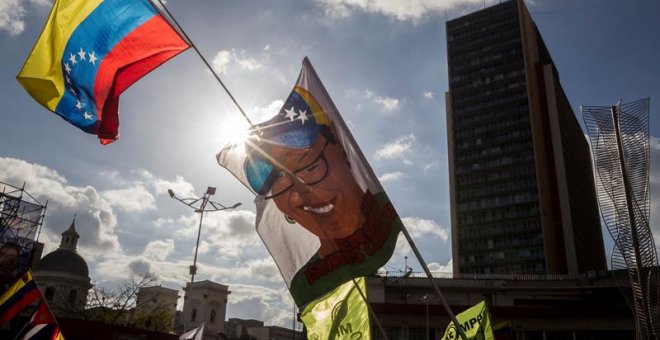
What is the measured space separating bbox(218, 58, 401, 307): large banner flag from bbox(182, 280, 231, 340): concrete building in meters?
66.2

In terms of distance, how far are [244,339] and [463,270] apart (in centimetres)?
3878

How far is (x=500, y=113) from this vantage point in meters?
90.2

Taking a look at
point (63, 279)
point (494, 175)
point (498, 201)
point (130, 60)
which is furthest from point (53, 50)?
point (494, 175)

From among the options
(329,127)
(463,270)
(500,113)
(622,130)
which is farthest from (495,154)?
(329,127)

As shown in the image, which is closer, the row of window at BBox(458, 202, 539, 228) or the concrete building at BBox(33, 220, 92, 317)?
the concrete building at BBox(33, 220, 92, 317)

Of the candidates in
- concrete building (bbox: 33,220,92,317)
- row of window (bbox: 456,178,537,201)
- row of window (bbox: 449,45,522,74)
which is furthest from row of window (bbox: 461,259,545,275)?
concrete building (bbox: 33,220,92,317)

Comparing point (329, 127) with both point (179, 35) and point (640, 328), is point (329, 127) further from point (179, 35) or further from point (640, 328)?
point (640, 328)

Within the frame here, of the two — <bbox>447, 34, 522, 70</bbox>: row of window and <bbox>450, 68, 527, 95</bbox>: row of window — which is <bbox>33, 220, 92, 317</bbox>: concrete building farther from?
<bbox>447, 34, 522, 70</bbox>: row of window

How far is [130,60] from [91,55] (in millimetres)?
584

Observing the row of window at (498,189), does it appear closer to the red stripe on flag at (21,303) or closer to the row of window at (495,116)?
the row of window at (495,116)

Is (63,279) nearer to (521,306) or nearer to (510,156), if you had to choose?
(521,306)

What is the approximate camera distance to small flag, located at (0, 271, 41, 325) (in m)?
15.2

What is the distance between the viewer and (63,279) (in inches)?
2891

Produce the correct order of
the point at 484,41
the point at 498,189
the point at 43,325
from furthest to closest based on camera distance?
the point at 484,41 → the point at 498,189 → the point at 43,325
